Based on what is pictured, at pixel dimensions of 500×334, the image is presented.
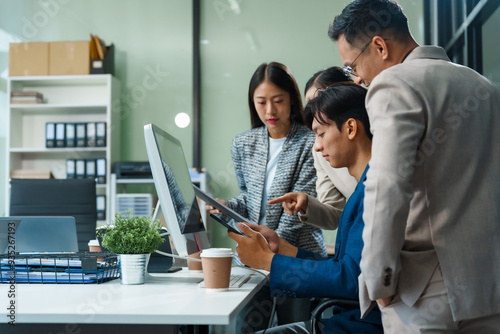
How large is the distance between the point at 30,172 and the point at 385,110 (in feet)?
13.8

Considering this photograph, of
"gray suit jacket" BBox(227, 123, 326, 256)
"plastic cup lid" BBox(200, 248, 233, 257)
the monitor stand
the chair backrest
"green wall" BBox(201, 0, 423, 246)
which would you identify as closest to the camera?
"plastic cup lid" BBox(200, 248, 233, 257)

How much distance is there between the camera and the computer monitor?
1474 millimetres

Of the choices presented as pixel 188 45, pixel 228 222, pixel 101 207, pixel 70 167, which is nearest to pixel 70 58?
pixel 70 167

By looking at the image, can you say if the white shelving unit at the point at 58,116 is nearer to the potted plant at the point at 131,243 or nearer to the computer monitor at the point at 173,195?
the computer monitor at the point at 173,195

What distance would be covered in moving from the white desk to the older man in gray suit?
327mm

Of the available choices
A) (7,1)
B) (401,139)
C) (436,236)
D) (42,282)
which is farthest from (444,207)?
(7,1)

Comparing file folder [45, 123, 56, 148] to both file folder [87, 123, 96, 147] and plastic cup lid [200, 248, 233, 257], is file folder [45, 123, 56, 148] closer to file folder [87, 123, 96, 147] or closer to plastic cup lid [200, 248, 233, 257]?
file folder [87, 123, 96, 147]

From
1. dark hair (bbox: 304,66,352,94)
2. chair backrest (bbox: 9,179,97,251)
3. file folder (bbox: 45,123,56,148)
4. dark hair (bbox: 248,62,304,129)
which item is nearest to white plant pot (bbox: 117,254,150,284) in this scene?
dark hair (bbox: 248,62,304,129)

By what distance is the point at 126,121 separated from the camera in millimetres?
5086

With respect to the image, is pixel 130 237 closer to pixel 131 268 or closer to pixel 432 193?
pixel 131 268

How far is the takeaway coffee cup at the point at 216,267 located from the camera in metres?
1.34

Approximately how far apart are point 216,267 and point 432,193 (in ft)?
1.86

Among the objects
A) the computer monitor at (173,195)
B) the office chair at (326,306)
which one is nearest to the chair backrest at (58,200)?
the computer monitor at (173,195)

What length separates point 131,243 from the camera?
1.44 meters
